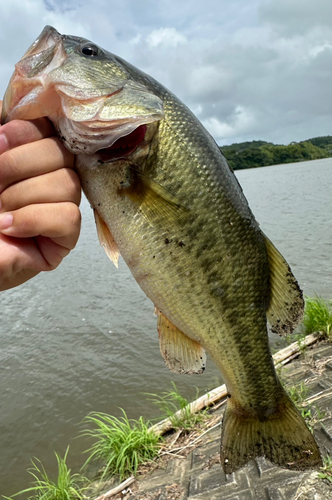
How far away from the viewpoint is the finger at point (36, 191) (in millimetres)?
1482

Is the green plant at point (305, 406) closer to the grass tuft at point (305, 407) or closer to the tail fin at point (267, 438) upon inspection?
the grass tuft at point (305, 407)

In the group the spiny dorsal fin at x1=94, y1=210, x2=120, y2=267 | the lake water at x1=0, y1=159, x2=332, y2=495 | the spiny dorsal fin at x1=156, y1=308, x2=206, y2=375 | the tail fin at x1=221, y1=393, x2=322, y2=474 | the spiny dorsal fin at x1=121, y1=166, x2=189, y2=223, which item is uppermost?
the spiny dorsal fin at x1=121, y1=166, x2=189, y2=223

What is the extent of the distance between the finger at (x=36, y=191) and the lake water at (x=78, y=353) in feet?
16.0

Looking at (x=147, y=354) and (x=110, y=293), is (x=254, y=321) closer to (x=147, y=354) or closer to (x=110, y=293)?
(x=147, y=354)

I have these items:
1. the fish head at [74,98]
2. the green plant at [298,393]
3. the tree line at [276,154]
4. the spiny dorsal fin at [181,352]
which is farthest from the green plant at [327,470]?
the tree line at [276,154]

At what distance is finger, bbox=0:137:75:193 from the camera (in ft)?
4.74

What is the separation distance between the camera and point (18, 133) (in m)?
1.46

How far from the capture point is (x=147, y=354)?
Result: 787 cm

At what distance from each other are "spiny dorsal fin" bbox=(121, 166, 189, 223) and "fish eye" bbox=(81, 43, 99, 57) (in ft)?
1.90

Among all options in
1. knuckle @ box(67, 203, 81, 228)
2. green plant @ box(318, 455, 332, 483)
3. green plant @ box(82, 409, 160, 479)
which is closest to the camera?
knuckle @ box(67, 203, 81, 228)

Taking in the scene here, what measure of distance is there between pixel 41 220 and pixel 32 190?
13 centimetres

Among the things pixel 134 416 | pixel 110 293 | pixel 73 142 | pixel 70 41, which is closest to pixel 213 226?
pixel 73 142

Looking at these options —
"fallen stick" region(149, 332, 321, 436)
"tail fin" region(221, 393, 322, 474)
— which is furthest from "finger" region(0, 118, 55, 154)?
"fallen stick" region(149, 332, 321, 436)

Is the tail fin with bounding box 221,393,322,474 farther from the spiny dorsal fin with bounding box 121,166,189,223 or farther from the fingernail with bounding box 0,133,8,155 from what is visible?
the fingernail with bounding box 0,133,8,155
